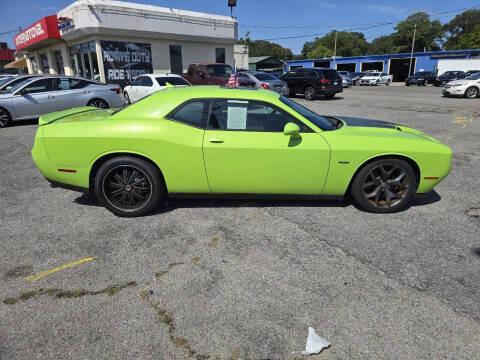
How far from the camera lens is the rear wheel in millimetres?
17406

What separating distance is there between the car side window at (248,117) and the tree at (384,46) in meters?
95.5

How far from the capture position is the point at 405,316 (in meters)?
2.34

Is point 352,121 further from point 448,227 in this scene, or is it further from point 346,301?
point 346,301

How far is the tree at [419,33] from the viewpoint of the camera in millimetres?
79556

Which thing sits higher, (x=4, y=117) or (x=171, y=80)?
(x=171, y=80)

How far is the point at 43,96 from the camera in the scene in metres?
9.75

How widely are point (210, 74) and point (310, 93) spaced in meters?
5.40

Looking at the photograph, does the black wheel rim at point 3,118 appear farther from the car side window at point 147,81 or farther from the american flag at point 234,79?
the american flag at point 234,79

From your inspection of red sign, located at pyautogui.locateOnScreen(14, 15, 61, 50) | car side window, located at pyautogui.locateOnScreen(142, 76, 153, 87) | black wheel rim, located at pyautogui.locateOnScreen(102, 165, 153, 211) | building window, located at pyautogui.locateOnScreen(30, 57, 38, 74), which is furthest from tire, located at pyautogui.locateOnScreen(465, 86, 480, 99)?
building window, located at pyautogui.locateOnScreen(30, 57, 38, 74)

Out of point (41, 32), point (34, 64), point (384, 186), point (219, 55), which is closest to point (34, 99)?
point (384, 186)

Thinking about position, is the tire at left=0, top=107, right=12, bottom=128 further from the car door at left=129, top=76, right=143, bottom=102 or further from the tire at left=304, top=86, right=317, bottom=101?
the tire at left=304, top=86, right=317, bottom=101

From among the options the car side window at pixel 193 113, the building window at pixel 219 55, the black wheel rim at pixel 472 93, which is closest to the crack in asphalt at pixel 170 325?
the car side window at pixel 193 113

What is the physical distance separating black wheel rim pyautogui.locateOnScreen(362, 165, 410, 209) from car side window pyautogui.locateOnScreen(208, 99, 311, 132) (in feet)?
3.14

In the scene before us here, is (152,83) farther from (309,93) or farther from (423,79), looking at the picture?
(423,79)
